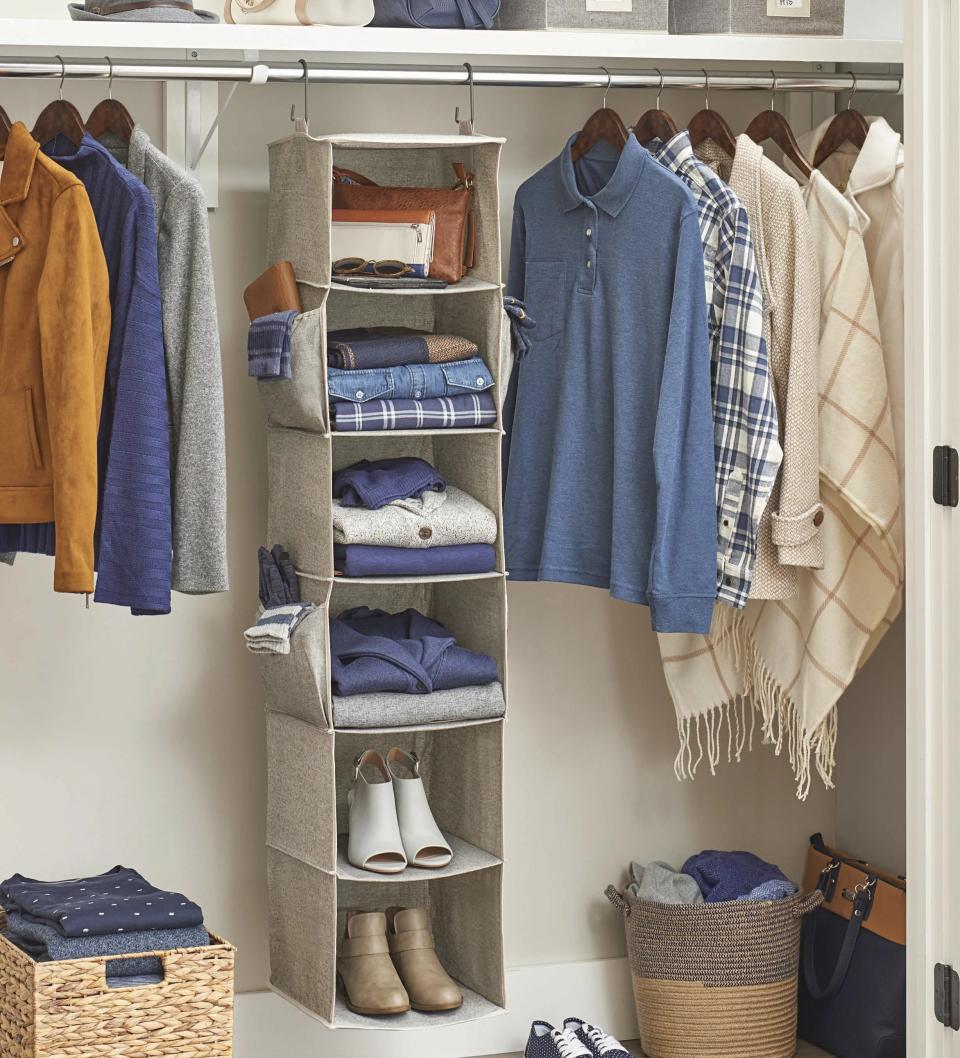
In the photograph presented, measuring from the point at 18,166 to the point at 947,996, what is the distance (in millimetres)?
1887

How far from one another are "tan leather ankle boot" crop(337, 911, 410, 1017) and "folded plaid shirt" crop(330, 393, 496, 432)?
894mm

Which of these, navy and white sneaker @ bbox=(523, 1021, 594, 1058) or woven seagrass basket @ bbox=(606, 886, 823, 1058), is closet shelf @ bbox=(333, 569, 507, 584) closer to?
woven seagrass basket @ bbox=(606, 886, 823, 1058)

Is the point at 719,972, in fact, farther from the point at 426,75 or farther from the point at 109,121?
the point at 109,121

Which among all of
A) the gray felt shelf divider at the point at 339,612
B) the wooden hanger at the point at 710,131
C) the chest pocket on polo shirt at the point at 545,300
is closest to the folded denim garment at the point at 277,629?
the gray felt shelf divider at the point at 339,612

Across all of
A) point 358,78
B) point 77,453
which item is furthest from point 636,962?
point 358,78

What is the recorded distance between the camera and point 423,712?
98.3 inches

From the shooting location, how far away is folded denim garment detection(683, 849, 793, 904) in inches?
115

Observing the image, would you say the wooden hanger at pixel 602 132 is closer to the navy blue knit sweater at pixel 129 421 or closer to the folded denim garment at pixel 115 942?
the navy blue knit sweater at pixel 129 421

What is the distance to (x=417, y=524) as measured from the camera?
250 centimetres

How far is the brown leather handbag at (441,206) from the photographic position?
256cm

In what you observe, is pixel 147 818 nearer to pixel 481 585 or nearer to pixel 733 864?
pixel 481 585

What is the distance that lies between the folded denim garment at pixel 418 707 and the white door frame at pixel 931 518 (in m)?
0.69

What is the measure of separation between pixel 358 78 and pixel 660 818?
1600mm

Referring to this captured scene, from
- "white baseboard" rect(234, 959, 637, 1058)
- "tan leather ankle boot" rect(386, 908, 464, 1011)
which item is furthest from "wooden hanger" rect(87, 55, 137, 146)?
"white baseboard" rect(234, 959, 637, 1058)
